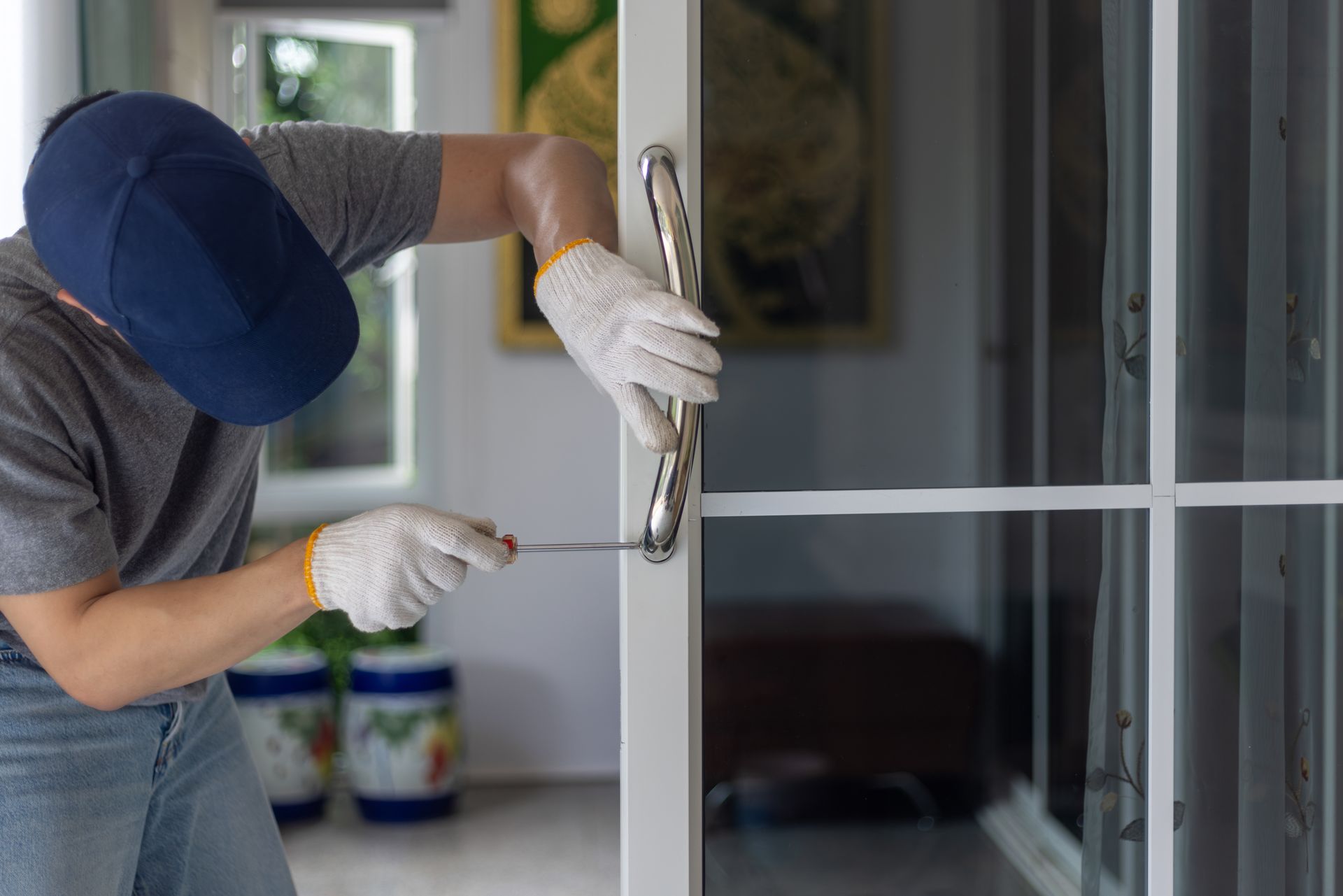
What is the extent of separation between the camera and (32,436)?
2.89 feet

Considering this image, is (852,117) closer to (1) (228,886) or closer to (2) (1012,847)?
(2) (1012,847)

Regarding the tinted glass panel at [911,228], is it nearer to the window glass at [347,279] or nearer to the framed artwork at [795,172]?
the framed artwork at [795,172]

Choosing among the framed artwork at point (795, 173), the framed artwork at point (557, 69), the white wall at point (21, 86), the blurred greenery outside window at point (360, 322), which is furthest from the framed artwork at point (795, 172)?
the blurred greenery outside window at point (360, 322)

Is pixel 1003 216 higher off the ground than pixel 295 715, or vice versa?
pixel 1003 216

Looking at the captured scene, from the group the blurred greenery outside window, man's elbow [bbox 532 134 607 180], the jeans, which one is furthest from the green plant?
man's elbow [bbox 532 134 607 180]

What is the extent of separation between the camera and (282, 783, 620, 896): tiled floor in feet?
7.59

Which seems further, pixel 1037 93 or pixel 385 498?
pixel 385 498

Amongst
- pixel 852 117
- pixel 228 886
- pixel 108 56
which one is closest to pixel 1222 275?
pixel 852 117

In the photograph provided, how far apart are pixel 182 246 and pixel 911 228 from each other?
0.56 meters

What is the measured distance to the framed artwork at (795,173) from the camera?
0.89m

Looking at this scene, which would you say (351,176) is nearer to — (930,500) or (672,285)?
(672,285)

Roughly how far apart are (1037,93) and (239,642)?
0.78m

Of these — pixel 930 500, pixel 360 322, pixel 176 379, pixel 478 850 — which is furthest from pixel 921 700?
pixel 360 322

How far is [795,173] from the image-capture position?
0.90 meters
